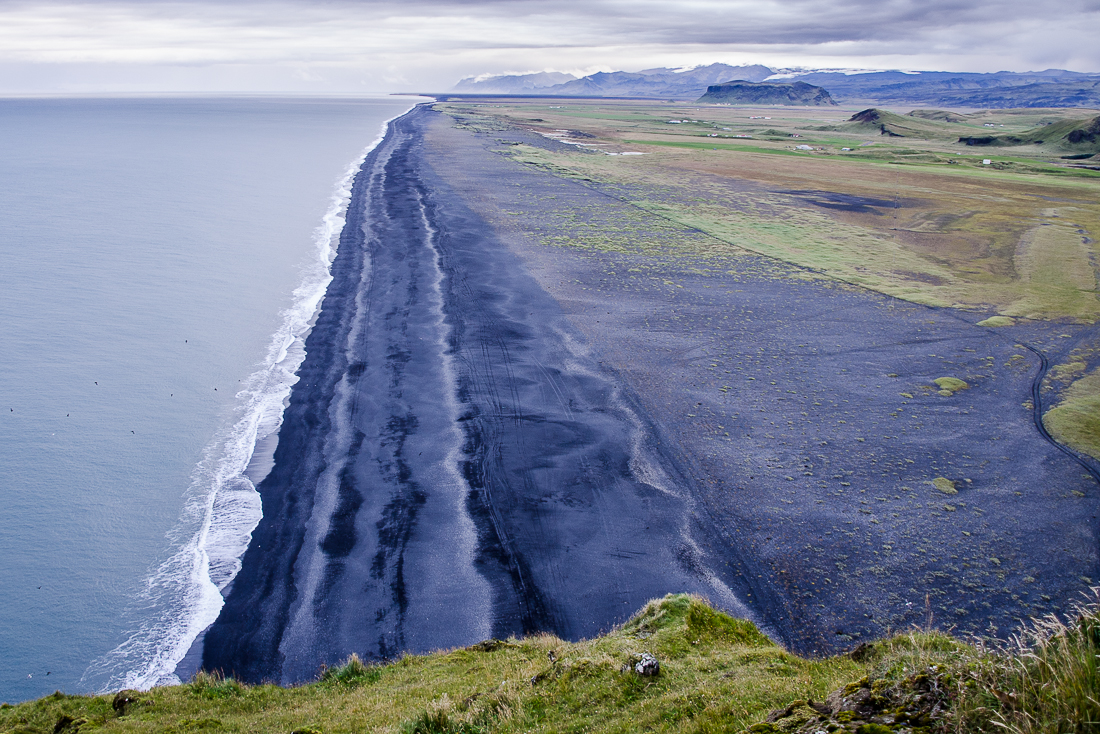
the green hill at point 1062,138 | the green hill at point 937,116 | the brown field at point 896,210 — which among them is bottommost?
the brown field at point 896,210

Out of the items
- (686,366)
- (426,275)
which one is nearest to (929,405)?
(686,366)

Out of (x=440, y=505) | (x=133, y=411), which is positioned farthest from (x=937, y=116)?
(x=133, y=411)

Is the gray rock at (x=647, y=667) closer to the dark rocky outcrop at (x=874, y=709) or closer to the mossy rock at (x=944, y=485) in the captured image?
the dark rocky outcrop at (x=874, y=709)

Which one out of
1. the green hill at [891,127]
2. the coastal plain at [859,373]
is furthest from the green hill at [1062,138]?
the coastal plain at [859,373]

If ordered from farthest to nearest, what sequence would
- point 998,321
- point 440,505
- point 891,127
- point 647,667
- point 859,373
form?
1. point 891,127
2. point 998,321
3. point 859,373
4. point 440,505
5. point 647,667

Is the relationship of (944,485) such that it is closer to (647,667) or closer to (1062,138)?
(647,667)

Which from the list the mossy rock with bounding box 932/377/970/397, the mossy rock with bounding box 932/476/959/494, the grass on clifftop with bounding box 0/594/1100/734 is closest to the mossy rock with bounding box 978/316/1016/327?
the mossy rock with bounding box 932/377/970/397
